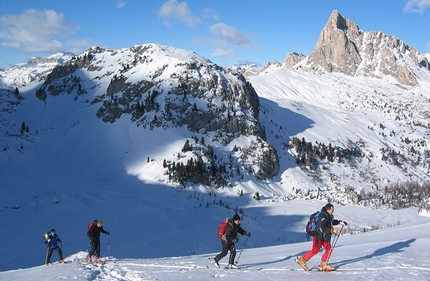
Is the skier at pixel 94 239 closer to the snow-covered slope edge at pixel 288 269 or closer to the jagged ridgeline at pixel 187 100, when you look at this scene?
the snow-covered slope edge at pixel 288 269

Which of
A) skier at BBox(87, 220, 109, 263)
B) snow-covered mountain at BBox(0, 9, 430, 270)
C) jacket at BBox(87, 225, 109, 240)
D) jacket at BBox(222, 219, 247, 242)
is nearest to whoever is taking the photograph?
jacket at BBox(222, 219, 247, 242)

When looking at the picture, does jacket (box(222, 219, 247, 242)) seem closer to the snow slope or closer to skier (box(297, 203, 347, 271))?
the snow slope

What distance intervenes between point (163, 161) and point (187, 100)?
1775 cm

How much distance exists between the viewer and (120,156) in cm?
6078

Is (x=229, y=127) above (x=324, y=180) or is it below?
above

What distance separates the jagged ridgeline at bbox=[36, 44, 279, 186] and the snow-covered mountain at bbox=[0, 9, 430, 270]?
0.83 feet

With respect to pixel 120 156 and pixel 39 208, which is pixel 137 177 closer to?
pixel 120 156

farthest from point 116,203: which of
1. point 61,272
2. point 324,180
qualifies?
point 324,180

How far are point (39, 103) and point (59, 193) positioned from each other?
49177 millimetres

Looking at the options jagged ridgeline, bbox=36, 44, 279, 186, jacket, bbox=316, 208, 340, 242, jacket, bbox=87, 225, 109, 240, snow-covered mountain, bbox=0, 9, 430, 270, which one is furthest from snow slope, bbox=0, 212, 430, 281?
jagged ridgeline, bbox=36, 44, 279, 186

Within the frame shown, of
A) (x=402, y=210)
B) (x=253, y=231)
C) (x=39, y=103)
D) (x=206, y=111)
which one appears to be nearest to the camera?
(x=253, y=231)

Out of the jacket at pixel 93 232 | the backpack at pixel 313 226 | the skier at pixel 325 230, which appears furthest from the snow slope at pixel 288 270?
the jacket at pixel 93 232

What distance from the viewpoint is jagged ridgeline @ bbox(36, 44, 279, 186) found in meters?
64.7

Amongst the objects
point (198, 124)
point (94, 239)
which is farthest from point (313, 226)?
point (198, 124)
